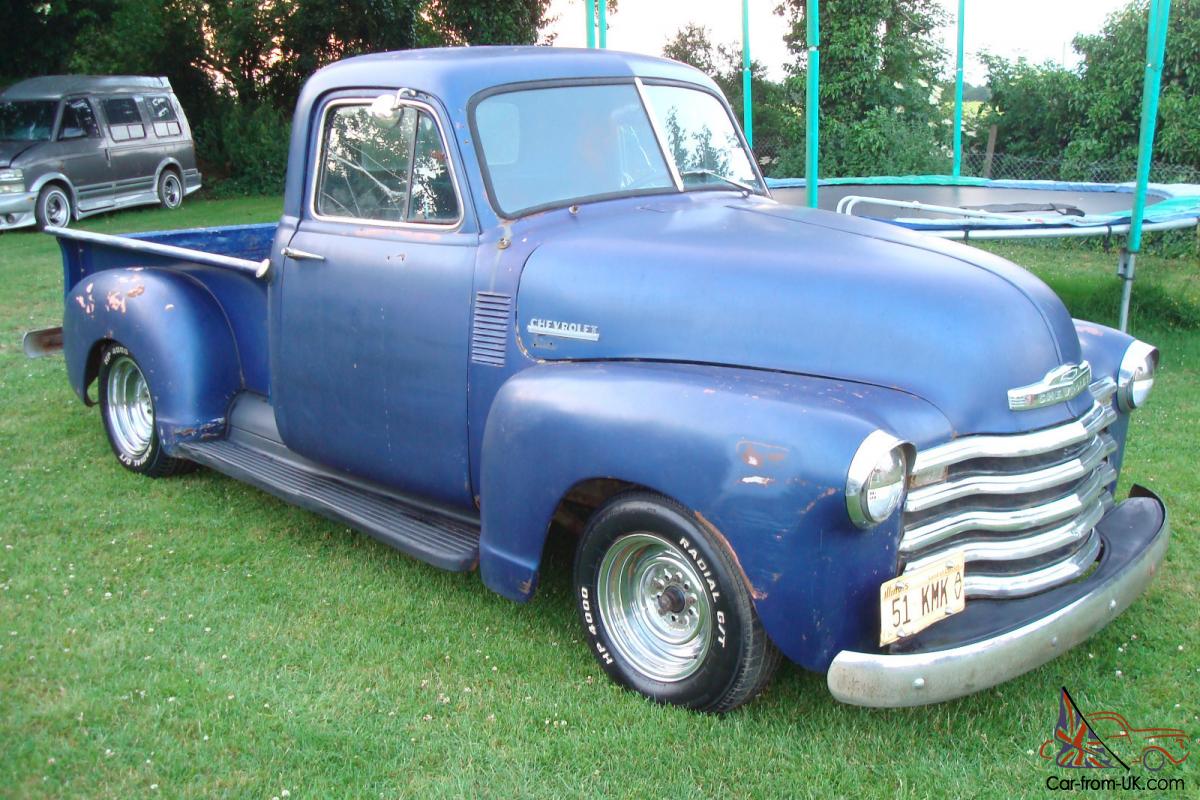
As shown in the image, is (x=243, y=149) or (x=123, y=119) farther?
(x=243, y=149)

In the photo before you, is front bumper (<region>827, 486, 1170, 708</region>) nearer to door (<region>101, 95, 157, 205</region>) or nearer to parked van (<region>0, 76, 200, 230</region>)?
parked van (<region>0, 76, 200, 230</region>)

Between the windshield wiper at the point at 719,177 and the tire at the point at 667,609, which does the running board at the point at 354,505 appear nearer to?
the tire at the point at 667,609

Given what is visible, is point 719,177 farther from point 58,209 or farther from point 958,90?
point 58,209

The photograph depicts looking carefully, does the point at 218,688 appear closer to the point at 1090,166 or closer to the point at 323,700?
Result: the point at 323,700

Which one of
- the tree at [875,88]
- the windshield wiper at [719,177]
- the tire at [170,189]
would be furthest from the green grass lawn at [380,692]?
the tire at [170,189]

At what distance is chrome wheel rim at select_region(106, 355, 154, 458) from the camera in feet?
18.4

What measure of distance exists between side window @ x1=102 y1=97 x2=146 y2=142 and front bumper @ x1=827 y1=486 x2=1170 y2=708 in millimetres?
16655

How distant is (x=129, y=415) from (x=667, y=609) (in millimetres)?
3664

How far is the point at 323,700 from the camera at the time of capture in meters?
3.45

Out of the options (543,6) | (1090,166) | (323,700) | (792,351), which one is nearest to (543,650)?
(323,700)

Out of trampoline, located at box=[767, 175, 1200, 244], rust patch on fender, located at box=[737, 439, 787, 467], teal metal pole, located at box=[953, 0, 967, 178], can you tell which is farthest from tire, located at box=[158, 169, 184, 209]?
rust patch on fender, located at box=[737, 439, 787, 467]

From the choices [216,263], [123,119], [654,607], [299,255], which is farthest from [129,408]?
[123,119]

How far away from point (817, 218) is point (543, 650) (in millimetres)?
1832

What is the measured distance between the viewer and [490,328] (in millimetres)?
3742
